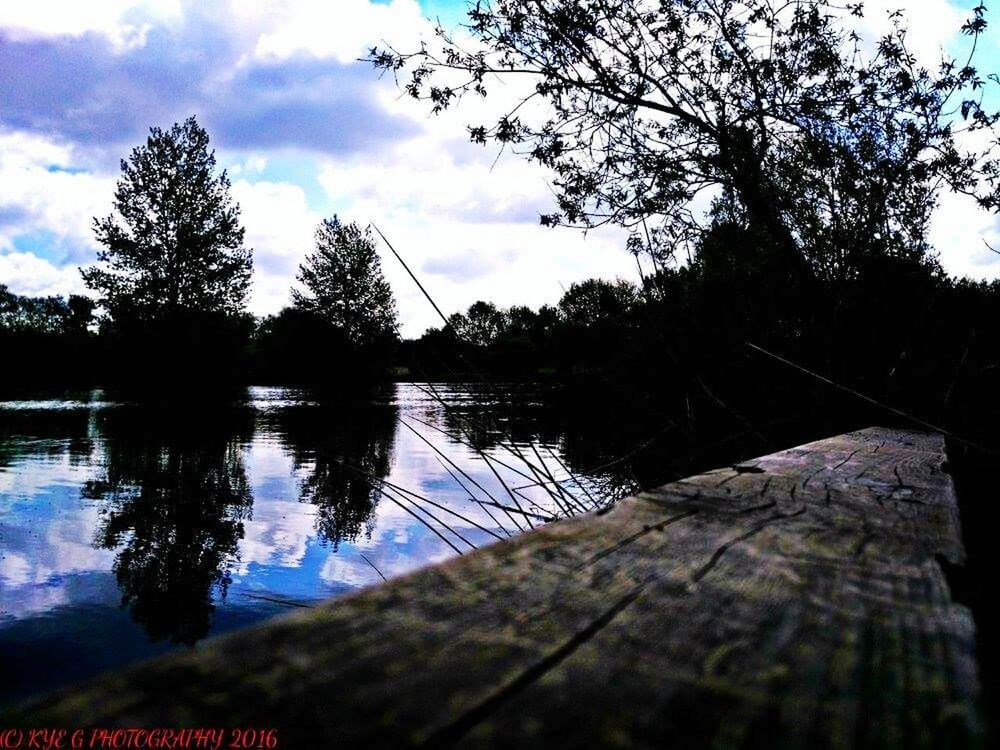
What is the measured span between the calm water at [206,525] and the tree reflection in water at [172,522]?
0.07 feet

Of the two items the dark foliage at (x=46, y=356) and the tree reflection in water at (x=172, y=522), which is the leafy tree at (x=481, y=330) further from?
the dark foliage at (x=46, y=356)

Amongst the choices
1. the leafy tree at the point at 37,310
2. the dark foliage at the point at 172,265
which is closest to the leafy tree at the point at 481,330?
the dark foliage at the point at 172,265

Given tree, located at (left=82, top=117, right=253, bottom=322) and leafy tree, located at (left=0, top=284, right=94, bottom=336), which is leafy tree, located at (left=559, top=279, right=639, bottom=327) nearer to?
tree, located at (left=82, top=117, right=253, bottom=322)

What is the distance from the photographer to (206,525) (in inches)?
262

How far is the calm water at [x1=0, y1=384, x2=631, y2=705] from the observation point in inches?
155

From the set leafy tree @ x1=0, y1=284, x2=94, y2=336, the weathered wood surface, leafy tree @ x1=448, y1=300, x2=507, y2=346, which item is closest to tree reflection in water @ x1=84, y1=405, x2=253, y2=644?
leafy tree @ x1=448, y1=300, x2=507, y2=346

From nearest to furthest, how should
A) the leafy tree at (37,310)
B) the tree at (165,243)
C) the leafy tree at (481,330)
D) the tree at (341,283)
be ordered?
the leafy tree at (481,330) → the tree at (165,243) → the tree at (341,283) → the leafy tree at (37,310)

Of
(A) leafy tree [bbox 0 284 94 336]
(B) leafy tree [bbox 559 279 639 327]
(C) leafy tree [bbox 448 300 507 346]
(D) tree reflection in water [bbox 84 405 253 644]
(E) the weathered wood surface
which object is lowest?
(D) tree reflection in water [bbox 84 405 253 644]

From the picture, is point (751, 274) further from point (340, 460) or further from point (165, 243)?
point (165, 243)

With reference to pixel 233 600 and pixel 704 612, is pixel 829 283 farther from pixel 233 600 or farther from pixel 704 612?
pixel 704 612

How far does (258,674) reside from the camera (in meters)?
0.55

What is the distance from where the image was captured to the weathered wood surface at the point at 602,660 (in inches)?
20.2

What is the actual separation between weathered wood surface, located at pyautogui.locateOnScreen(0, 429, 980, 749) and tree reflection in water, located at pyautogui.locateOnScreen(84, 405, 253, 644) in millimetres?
4150

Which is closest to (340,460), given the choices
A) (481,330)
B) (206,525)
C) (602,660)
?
(481,330)
